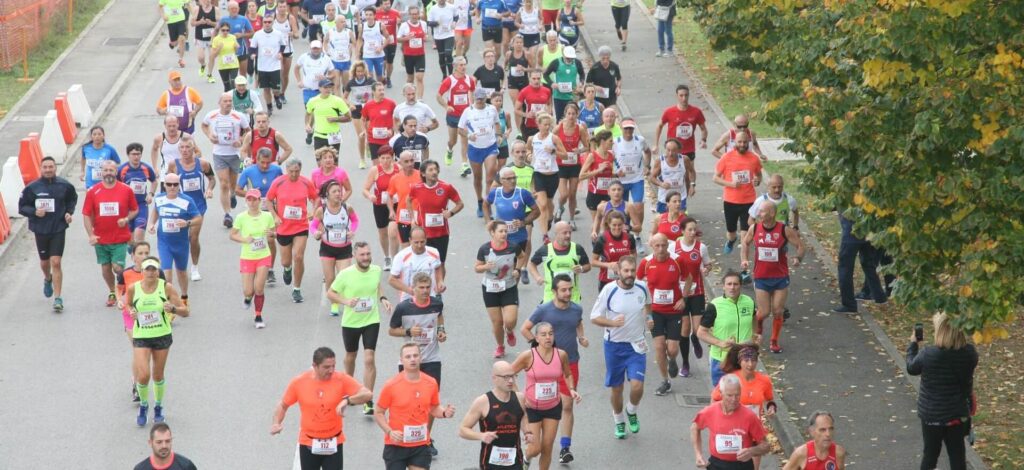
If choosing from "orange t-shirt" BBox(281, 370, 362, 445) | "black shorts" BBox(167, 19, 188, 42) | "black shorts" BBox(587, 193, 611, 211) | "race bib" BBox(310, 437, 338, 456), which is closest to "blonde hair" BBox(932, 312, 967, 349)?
"orange t-shirt" BBox(281, 370, 362, 445)

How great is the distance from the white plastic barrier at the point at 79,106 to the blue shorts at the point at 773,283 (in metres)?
14.0

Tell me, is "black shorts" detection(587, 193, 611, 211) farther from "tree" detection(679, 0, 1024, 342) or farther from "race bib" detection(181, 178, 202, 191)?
"tree" detection(679, 0, 1024, 342)

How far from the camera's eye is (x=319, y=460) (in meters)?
12.6

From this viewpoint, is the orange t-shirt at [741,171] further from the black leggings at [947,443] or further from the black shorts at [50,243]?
the black shorts at [50,243]

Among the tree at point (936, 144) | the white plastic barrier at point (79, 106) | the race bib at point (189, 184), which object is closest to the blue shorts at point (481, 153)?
the race bib at point (189, 184)

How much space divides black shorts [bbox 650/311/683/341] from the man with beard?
3.38 feet

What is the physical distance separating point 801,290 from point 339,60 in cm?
1085

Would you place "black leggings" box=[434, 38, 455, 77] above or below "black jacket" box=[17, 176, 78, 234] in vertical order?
below

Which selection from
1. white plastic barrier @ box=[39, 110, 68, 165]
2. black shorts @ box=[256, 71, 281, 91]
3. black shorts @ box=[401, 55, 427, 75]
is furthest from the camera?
black shorts @ box=[401, 55, 427, 75]

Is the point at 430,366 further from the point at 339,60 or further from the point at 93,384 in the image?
the point at 339,60

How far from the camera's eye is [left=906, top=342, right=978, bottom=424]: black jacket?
42.2 ft

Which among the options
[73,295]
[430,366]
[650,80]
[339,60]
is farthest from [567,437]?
[650,80]

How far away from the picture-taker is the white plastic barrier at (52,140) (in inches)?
971

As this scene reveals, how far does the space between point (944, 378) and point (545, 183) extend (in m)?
8.31
